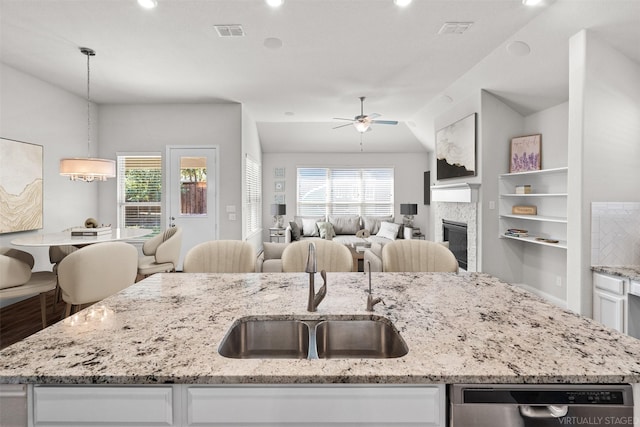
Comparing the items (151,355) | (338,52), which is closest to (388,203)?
(338,52)

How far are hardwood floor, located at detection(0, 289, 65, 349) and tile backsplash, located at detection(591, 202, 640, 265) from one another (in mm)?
5048

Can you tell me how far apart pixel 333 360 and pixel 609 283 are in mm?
2718

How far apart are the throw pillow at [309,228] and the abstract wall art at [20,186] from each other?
15.4ft

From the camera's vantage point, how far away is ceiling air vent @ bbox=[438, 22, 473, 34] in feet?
10.0

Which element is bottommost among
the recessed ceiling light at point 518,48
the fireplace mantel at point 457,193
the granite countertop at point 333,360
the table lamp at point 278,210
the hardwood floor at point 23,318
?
the hardwood floor at point 23,318

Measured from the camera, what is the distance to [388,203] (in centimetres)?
830

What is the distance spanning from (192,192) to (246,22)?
319 centimetres

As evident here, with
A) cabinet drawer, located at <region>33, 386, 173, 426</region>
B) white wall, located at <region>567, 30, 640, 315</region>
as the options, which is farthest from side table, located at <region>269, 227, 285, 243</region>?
cabinet drawer, located at <region>33, 386, 173, 426</region>

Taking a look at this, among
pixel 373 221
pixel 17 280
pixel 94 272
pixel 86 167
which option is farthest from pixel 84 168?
pixel 373 221

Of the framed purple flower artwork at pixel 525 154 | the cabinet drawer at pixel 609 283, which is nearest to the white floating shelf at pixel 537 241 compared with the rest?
the framed purple flower artwork at pixel 525 154

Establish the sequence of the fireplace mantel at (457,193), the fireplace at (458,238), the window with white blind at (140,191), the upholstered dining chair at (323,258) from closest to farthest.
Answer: the upholstered dining chair at (323,258)
the fireplace mantel at (457,193)
the fireplace at (458,238)
the window with white blind at (140,191)

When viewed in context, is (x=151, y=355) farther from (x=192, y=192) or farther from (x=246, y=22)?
(x=192, y=192)

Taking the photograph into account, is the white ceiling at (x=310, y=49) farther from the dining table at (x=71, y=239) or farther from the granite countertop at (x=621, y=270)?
the dining table at (x=71, y=239)

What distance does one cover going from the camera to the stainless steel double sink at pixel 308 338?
125cm
